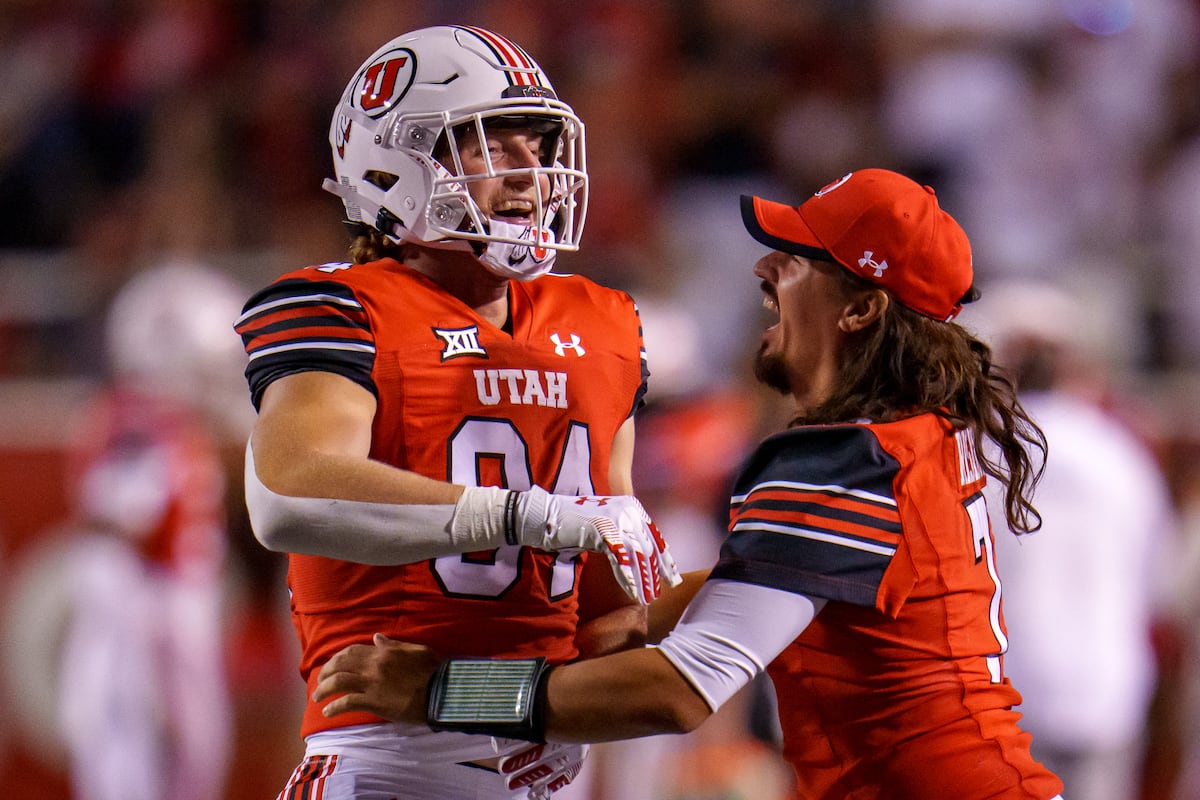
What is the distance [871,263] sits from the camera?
280 centimetres

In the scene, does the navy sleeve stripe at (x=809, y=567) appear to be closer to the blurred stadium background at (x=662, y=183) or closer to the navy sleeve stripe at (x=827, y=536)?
the navy sleeve stripe at (x=827, y=536)

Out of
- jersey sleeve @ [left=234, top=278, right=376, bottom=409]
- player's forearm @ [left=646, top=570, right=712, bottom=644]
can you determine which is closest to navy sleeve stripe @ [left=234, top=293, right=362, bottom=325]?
jersey sleeve @ [left=234, top=278, right=376, bottom=409]

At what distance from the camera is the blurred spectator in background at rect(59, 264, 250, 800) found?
7039 mm

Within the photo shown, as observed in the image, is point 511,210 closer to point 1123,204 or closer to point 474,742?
point 474,742

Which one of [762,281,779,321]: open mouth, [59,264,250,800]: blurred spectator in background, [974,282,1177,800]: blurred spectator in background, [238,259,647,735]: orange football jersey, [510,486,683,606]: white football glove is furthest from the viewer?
[59,264,250,800]: blurred spectator in background

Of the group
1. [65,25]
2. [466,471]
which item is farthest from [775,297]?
[65,25]

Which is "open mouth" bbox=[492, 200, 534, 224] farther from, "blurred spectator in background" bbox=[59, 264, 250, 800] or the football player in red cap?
"blurred spectator in background" bbox=[59, 264, 250, 800]

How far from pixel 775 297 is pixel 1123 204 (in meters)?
5.40

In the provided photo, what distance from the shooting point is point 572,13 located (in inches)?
352

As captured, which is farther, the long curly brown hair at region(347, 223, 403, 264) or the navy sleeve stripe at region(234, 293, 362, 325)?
the long curly brown hair at region(347, 223, 403, 264)

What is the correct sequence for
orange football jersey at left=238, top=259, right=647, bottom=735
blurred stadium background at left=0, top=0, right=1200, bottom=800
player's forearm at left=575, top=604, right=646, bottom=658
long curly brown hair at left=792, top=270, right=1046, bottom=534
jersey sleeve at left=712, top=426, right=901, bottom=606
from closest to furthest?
jersey sleeve at left=712, top=426, right=901, bottom=606 → orange football jersey at left=238, top=259, right=647, bottom=735 → long curly brown hair at left=792, top=270, right=1046, bottom=534 → player's forearm at left=575, top=604, right=646, bottom=658 → blurred stadium background at left=0, top=0, right=1200, bottom=800

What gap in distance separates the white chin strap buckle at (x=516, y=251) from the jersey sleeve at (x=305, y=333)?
0.84 feet

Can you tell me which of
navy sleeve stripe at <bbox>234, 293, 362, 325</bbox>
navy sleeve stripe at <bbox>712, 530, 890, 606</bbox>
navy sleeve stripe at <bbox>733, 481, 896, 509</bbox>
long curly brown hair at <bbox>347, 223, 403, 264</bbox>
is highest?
long curly brown hair at <bbox>347, 223, 403, 264</bbox>

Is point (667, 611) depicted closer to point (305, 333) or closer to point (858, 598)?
point (858, 598)
